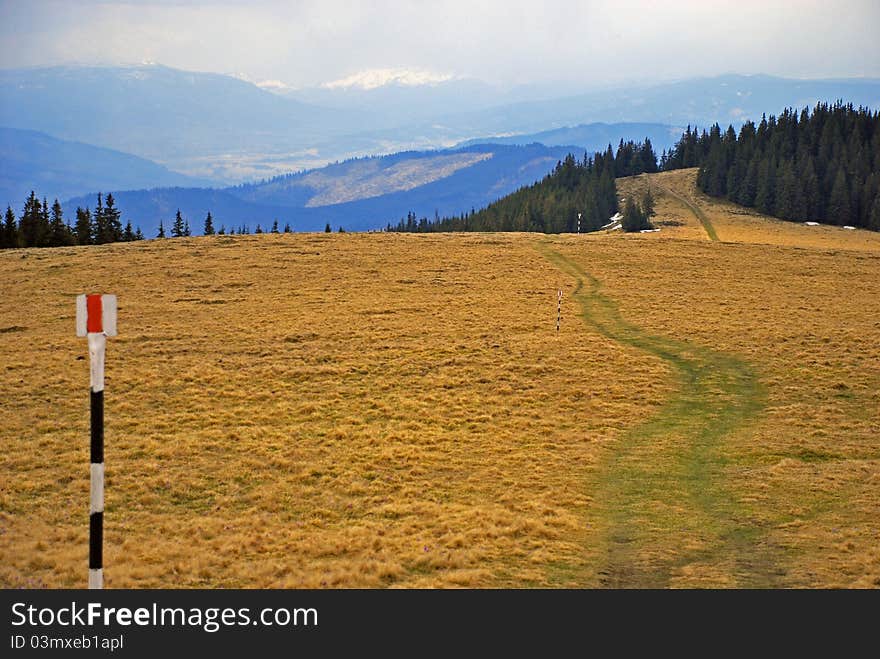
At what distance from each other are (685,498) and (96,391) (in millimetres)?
A: 12910

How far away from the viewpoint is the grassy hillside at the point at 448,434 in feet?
44.9

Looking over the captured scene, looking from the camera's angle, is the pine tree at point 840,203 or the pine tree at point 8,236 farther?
the pine tree at point 840,203

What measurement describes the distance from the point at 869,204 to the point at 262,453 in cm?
13591

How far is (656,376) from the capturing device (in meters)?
29.1

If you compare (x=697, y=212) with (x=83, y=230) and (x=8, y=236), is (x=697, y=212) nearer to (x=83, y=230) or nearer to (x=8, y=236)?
(x=83, y=230)

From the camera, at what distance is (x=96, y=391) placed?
32.7 feet

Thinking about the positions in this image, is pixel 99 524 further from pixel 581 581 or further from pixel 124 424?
pixel 124 424

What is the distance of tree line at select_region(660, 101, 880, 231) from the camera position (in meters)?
131

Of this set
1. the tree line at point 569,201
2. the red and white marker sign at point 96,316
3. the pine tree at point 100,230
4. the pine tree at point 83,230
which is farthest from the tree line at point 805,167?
the red and white marker sign at point 96,316

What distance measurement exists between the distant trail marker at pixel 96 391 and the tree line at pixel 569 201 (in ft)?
395

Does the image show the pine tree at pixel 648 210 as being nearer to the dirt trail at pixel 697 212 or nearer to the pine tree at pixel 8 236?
the dirt trail at pixel 697 212

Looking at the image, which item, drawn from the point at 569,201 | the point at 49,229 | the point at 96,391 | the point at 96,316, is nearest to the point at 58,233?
the point at 49,229

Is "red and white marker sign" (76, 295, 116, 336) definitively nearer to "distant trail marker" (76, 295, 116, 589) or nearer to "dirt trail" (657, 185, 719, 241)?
"distant trail marker" (76, 295, 116, 589)
